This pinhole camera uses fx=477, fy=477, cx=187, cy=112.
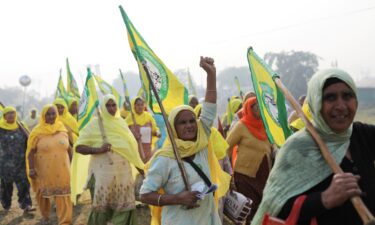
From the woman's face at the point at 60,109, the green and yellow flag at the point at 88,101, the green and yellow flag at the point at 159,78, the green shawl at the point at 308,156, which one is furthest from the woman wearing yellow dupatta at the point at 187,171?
the woman's face at the point at 60,109

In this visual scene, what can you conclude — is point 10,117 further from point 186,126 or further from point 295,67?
point 295,67

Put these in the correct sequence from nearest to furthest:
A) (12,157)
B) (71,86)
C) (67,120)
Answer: (12,157)
(67,120)
(71,86)

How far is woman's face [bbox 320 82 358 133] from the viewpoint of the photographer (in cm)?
200

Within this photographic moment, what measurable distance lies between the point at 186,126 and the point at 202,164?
31 centimetres

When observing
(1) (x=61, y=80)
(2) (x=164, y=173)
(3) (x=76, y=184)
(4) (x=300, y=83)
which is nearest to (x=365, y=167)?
(2) (x=164, y=173)

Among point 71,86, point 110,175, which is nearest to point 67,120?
point 71,86

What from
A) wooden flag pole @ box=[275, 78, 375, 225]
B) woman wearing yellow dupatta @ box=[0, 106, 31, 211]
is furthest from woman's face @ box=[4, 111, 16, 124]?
wooden flag pole @ box=[275, 78, 375, 225]

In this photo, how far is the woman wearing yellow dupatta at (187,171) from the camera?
11.0 feet

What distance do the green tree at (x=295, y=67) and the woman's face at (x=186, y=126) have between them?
53.5m

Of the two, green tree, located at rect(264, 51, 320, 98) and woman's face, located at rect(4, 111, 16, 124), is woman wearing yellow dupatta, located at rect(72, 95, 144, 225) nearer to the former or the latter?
woman's face, located at rect(4, 111, 16, 124)

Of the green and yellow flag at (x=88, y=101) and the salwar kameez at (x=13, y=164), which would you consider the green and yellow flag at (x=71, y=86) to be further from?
the green and yellow flag at (x=88, y=101)

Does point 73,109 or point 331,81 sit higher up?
point 73,109

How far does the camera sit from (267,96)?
4172 mm

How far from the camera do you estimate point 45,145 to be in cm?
714
